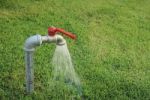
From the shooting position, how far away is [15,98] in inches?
147

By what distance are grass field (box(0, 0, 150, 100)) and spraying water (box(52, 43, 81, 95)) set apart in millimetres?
116

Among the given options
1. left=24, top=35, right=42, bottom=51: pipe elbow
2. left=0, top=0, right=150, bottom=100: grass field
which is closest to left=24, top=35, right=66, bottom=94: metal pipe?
left=24, top=35, right=42, bottom=51: pipe elbow

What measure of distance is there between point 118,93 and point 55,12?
2.48m

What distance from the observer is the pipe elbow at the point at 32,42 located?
3.32 m

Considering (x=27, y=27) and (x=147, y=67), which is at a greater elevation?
(x=27, y=27)

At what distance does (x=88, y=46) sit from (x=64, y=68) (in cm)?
137

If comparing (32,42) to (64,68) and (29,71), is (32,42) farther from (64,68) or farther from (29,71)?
(64,68)

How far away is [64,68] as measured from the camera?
3.69 metres

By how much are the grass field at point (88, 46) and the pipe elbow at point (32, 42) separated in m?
0.64

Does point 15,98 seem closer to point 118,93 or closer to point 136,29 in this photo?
point 118,93

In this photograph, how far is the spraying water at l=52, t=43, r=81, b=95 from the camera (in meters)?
3.43

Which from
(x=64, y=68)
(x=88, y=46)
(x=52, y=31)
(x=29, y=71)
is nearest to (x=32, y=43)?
(x=52, y=31)

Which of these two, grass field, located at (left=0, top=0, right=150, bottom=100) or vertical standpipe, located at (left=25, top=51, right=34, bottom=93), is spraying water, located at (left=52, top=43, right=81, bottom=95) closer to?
grass field, located at (left=0, top=0, right=150, bottom=100)

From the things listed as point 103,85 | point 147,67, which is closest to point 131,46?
point 147,67
